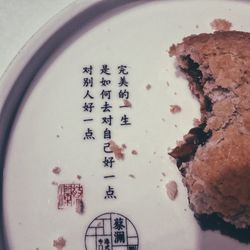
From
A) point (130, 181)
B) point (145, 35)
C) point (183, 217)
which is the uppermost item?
point (145, 35)

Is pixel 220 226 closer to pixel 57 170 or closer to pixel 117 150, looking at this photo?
pixel 117 150

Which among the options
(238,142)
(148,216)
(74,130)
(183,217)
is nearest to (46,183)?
(74,130)

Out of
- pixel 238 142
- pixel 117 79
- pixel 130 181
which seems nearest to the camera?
pixel 238 142

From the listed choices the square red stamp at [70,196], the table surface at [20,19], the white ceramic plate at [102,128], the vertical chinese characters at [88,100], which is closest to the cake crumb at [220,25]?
the white ceramic plate at [102,128]

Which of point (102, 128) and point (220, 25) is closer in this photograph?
point (102, 128)

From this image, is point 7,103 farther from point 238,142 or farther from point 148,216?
point 238,142

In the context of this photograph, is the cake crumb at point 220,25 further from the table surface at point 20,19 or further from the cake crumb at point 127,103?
the table surface at point 20,19

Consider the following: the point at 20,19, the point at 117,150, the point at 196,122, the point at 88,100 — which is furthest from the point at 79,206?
the point at 20,19

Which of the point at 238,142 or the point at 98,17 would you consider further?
the point at 98,17
